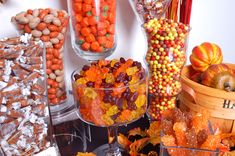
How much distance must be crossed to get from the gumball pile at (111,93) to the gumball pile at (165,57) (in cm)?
8

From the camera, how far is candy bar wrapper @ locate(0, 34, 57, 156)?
516 mm

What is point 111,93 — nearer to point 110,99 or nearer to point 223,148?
point 110,99

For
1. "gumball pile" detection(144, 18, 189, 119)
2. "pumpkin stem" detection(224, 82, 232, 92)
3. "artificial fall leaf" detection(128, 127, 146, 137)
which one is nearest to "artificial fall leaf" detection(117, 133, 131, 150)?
"artificial fall leaf" detection(128, 127, 146, 137)

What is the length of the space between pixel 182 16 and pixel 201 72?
0.16 m

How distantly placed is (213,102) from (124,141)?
215 millimetres

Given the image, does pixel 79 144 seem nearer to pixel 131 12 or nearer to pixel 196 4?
pixel 131 12

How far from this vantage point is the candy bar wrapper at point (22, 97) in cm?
52

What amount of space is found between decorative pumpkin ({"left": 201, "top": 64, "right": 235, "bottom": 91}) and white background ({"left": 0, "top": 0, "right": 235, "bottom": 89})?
235 millimetres

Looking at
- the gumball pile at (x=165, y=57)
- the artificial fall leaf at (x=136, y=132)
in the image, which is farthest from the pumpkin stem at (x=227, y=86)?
the artificial fall leaf at (x=136, y=132)

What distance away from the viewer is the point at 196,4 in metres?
0.90

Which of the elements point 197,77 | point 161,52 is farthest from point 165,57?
point 197,77

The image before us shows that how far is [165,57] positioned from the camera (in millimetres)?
669

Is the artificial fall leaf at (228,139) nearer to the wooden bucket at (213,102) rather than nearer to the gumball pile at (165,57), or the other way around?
the wooden bucket at (213,102)

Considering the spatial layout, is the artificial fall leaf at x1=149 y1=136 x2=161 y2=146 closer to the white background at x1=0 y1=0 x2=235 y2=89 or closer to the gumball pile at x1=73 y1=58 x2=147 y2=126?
the gumball pile at x1=73 y1=58 x2=147 y2=126
